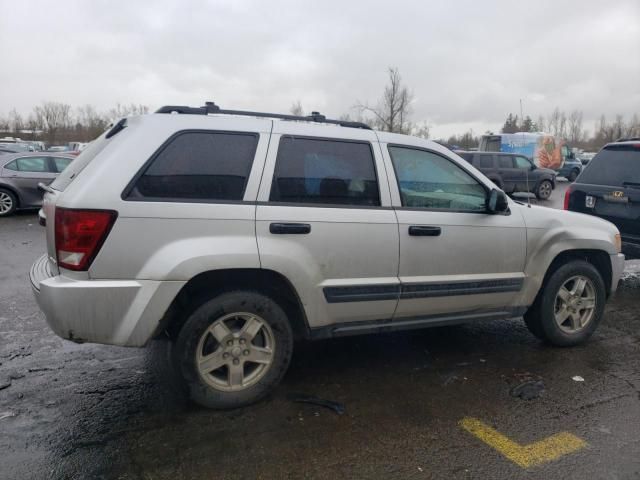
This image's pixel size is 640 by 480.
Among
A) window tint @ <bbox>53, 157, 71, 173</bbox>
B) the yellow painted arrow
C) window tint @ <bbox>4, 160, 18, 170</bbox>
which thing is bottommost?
the yellow painted arrow

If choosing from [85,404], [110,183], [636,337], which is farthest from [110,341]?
[636,337]

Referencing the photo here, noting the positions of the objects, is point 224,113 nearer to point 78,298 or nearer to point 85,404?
point 78,298

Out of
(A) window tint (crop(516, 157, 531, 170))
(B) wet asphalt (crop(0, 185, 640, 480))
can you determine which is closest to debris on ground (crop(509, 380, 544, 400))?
(B) wet asphalt (crop(0, 185, 640, 480))

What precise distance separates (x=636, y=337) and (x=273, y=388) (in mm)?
3668

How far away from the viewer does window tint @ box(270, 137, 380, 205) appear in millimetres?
3197

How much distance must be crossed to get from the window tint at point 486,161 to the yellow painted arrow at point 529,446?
54.3 ft

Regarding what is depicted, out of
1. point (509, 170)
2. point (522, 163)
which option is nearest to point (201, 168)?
point (509, 170)

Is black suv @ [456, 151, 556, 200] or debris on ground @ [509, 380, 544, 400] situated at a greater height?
black suv @ [456, 151, 556, 200]

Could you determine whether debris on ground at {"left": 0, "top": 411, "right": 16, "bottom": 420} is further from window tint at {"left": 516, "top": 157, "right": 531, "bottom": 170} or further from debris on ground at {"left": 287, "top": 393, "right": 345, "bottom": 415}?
window tint at {"left": 516, "top": 157, "right": 531, "bottom": 170}

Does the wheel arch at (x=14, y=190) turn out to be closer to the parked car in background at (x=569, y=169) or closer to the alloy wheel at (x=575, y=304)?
the alloy wheel at (x=575, y=304)

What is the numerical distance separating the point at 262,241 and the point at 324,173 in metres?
0.68

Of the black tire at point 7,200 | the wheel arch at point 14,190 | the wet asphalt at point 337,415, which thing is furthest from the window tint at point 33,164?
the wet asphalt at point 337,415

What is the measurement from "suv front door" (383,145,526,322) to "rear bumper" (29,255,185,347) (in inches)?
64.9

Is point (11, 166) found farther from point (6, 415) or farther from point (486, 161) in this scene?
point (486, 161)
